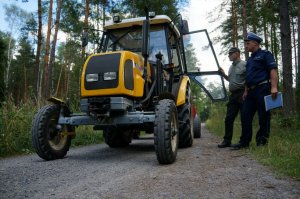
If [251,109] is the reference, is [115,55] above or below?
above

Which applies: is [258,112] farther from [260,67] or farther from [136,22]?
[136,22]

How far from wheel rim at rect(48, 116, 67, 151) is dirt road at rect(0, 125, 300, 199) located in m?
0.37

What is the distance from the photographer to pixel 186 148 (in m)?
6.61

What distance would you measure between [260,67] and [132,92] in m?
2.30

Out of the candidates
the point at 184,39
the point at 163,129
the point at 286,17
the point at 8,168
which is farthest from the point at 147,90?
the point at 286,17

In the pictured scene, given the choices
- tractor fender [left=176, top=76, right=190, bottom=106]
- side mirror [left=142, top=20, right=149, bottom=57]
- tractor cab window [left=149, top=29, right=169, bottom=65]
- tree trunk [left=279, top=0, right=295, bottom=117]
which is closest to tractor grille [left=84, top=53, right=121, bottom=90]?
side mirror [left=142, top=20, right=149, bottom=57]

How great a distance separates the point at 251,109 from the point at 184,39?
2.10m

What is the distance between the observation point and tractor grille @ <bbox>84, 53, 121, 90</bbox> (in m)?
5.03

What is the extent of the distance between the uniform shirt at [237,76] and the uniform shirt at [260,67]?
1.46 feet

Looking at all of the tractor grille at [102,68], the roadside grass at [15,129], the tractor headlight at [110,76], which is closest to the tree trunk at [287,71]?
the roadside grass at [15,129]

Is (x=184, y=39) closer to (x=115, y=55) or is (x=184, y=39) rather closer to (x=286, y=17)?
(x=115, y=55)

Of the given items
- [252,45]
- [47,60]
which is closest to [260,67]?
[252,45]

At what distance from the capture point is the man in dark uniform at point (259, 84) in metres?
5.69

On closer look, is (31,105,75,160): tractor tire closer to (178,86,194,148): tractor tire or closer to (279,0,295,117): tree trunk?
(178,86,194,148): tractor tire
